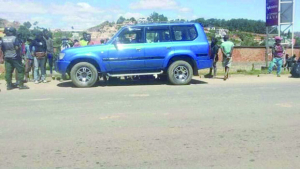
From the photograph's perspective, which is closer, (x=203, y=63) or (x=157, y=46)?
(x=157, y=46)

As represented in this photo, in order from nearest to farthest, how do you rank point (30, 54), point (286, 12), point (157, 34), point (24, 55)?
1. point (157, 34)
2. point (30, 54)
3. point (24, 55)
4. point (286, 12)

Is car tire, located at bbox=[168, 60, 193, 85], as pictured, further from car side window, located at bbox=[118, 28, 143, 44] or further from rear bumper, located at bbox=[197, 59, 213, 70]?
car side window, located at bbox=[118, 28, 143, 44]

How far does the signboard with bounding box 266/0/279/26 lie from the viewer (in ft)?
66.4

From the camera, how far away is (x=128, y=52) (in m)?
11.0

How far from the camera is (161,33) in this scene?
1134 centimetres

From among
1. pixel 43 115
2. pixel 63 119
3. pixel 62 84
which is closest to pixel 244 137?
pixel 63 119

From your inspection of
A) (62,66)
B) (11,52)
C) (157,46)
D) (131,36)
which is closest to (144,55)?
(157,46)

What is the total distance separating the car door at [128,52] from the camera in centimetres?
1101

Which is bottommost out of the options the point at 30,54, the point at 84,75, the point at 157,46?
the point at 84,75

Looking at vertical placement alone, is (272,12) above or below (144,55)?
above

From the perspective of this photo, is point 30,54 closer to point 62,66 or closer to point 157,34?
point 62,66

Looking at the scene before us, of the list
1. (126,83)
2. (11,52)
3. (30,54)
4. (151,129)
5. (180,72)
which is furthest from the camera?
(30,54)

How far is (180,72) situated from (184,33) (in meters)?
1.22

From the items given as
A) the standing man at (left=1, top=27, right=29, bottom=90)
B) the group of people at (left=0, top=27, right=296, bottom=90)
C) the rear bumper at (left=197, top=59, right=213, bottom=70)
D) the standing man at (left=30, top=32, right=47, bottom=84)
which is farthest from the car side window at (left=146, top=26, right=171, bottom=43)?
the standing man at (left=1, top=27, right=29, bottom=90)
